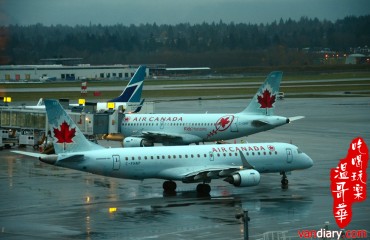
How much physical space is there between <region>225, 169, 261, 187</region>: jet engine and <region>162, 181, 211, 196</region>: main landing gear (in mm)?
2371

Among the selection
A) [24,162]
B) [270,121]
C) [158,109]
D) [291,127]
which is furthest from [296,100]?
[24,162]

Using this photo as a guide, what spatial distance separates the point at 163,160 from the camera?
178 feet

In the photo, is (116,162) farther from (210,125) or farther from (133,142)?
(210,125)

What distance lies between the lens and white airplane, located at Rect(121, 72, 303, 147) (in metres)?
80.2

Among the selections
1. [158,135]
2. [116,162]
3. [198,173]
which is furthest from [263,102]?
[116,162]

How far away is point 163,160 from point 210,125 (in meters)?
26.7

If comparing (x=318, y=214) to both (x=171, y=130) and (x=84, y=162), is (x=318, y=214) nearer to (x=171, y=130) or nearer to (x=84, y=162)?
(x=84, y=162)

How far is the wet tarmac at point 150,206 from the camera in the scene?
139 ft

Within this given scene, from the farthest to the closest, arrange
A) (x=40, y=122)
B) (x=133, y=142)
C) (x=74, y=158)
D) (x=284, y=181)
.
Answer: (x=40, y=122), (x=133, y=142), (x=284, y=181), (x=74, y=158)

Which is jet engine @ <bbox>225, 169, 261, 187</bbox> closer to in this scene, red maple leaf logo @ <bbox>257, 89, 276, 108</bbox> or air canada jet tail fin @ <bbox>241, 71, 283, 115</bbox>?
air canada jet tail fin @ <bbox>241, 71, 283, 115</bbox>

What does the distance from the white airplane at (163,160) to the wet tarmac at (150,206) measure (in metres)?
1.32

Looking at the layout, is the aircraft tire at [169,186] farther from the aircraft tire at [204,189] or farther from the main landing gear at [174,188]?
the aircraft tire at [204,189]

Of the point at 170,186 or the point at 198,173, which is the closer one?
the point at 198,173

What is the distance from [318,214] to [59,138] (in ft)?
57.4
